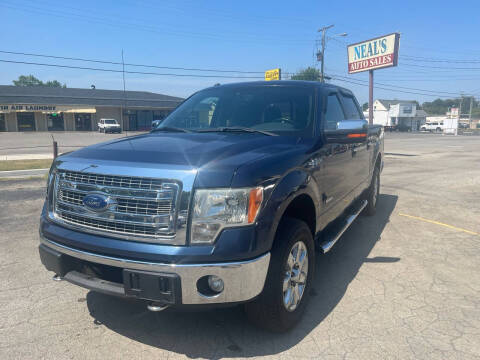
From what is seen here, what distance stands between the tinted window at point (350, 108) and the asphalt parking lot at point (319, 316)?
165 cm

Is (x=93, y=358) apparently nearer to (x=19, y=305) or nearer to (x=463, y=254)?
(x=19, y=305)

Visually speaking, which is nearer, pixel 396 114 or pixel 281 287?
pixel 281 287

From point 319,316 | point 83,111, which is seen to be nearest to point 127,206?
point 319,316

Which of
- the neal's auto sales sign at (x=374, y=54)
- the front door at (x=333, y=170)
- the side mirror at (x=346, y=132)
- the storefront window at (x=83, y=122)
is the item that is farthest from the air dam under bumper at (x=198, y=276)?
the storefront window at (x=83, y=122)

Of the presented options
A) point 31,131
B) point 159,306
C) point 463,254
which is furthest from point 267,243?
point 31,131

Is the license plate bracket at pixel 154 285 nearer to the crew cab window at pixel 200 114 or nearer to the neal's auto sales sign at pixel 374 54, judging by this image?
the crew cab window at pixel 200 114

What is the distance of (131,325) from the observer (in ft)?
9.51

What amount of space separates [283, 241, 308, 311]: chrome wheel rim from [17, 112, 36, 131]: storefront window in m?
51.5

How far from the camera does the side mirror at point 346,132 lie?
3.32m

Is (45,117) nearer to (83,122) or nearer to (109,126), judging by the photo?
(83,122)

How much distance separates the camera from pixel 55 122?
47938mm

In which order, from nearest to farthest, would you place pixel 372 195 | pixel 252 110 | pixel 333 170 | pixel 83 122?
pixel 333 170, pixel 252 110, pixel 372 195, pixel 83 122

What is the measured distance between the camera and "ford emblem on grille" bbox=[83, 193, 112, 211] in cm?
243

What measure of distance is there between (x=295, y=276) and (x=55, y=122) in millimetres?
51807
